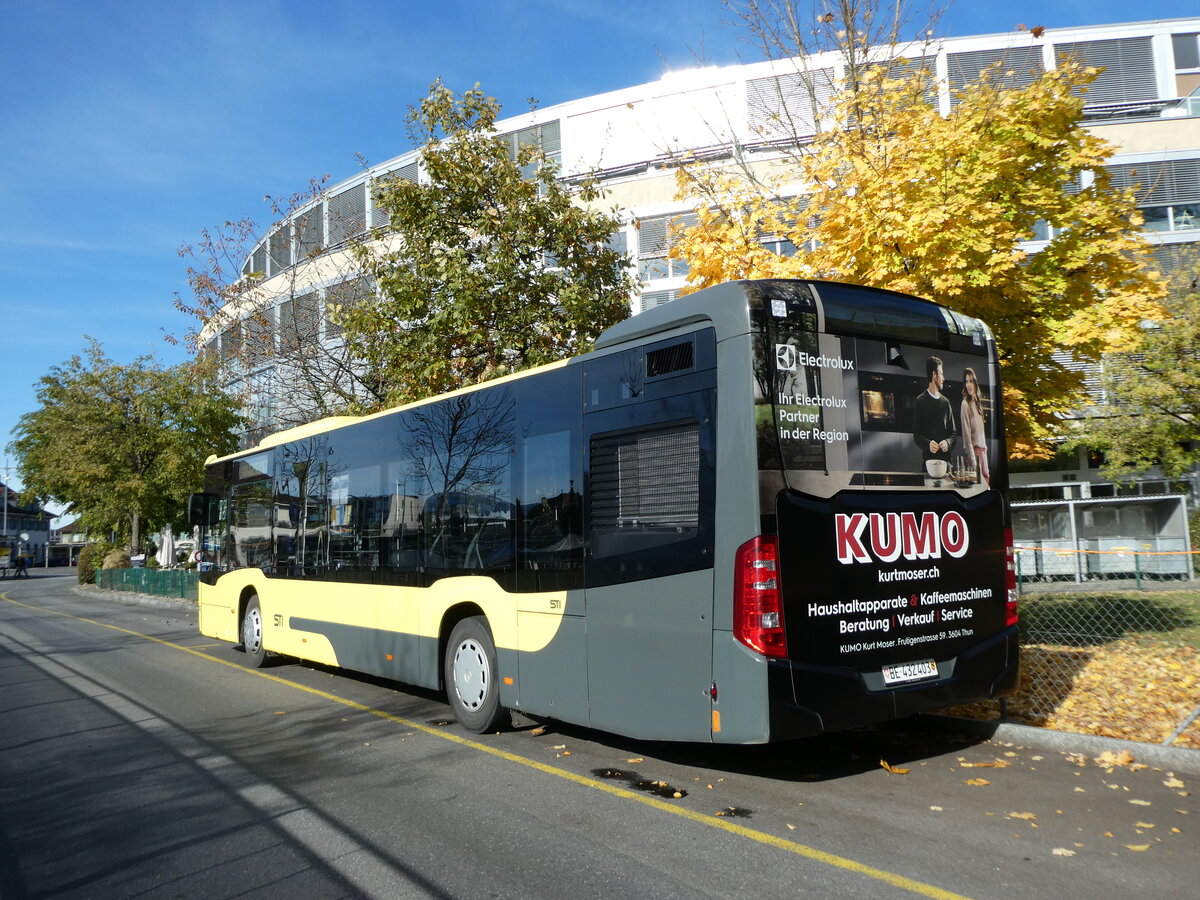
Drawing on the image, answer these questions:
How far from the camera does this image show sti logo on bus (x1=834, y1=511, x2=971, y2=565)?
5.57 meters

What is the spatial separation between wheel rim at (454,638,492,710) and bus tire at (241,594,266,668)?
5336 mm

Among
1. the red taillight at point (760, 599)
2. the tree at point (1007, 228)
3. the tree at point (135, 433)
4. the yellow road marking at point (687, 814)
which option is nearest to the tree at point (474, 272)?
the tree at point (1007, 228)

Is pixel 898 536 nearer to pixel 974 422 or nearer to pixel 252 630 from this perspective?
pixel 974 422

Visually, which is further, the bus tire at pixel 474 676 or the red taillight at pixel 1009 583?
the bus tire at pixel 474 676

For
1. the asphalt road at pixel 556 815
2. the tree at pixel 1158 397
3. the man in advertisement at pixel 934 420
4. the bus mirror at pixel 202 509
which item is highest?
the tree at pixel 1158 397

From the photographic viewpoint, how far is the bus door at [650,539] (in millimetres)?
5520

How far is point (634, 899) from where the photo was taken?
394 cm

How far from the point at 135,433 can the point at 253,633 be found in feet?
87.3

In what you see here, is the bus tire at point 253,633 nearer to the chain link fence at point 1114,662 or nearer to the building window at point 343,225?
the building window at point 343,225

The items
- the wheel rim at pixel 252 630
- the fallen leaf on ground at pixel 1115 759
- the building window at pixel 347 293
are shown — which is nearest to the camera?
the fallen leaf on ground at pixel 1115 759

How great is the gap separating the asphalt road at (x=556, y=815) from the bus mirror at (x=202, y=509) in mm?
5672

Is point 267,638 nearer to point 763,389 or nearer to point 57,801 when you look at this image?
point 57,801

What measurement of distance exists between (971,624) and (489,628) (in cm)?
392

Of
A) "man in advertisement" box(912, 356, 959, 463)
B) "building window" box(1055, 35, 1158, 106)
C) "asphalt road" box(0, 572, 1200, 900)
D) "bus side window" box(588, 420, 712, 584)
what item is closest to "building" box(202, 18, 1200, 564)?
"building window" box(1055, 35, 1158, 106)
